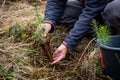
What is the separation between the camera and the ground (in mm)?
2730

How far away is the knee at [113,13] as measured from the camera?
8.61 feet

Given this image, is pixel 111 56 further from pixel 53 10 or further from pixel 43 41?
pixel 53 10

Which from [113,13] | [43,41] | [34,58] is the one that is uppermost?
[113,13]

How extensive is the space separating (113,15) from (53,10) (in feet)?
2.22

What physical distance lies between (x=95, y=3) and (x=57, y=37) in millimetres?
576

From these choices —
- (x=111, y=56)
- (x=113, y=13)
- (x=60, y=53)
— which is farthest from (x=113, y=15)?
(x=60, y=53)

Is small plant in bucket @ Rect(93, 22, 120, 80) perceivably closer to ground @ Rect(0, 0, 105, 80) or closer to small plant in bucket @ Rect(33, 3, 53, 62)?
ground @ Rect(0, 0, 105, 80)

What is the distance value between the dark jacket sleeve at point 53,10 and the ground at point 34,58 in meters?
0.17

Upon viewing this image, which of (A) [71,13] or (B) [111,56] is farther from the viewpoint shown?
(A) [71,13]

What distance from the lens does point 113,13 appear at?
2.64m

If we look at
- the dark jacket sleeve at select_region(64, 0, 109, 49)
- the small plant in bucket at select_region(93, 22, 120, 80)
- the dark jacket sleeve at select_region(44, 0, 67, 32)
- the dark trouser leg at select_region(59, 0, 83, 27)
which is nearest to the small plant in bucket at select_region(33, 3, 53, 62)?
the dark jacket sleeve at select_region(64, 0, 109, 49)

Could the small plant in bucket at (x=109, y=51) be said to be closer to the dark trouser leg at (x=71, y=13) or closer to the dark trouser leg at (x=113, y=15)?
the dark trouser leg at (x=113, y=15)

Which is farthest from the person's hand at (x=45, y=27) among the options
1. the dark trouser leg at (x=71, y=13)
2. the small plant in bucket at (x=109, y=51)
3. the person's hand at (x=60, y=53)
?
the small plant in bucket at (x=109, y=51)

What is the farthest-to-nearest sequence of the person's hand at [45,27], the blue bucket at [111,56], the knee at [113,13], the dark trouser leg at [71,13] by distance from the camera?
1. the dark trouser leg at [71,13]
2. the person's hand at [45,27]
3. the knee at [113,13]
4. the blue bucket at [111,56]
